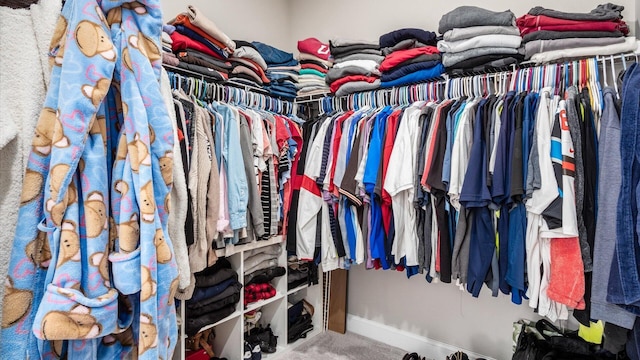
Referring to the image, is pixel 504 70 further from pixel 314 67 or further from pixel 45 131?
pixel 45 131

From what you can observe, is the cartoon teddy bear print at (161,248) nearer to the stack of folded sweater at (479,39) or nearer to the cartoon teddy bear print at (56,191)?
the cartoon teddy bear print at (56,191)

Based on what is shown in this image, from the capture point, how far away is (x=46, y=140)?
31.3 inches

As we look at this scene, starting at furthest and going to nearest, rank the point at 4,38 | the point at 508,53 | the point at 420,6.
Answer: the point at 420,6 < the point at 508,53 < the point at 4,38

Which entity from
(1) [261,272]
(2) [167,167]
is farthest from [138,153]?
(1) [261,272]

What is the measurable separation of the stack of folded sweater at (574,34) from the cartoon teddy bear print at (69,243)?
1.92m

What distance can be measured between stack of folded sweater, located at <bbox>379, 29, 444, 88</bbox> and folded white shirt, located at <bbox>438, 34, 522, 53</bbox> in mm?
107

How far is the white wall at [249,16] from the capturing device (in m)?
2.27

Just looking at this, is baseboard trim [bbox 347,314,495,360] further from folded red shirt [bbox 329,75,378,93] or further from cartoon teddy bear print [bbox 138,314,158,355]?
cartoon teddy bear print [bbox 138,314,158,355]

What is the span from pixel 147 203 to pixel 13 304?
1.09 ft

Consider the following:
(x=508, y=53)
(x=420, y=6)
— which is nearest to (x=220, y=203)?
(x=508, y=53)

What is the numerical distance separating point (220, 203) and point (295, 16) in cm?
188

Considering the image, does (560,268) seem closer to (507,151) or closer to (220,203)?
(507,151)

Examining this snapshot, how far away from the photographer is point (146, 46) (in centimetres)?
92

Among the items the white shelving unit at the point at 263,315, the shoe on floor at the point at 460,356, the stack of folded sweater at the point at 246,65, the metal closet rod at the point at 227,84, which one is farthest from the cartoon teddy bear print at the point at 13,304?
the shoe on floor at the point at 460,356
